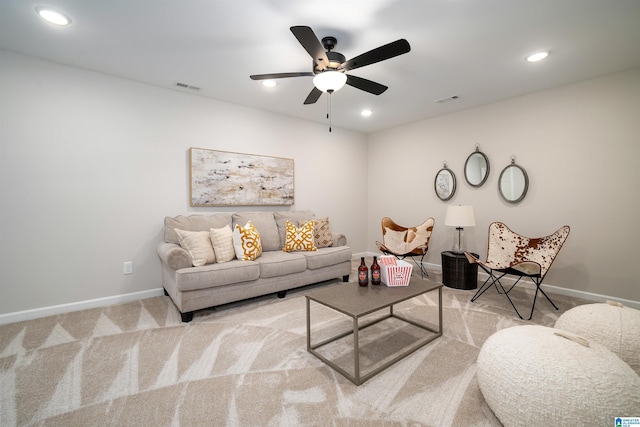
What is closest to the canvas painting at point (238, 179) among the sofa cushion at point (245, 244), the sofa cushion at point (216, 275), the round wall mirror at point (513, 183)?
the sofa cushion at point (245, 244)

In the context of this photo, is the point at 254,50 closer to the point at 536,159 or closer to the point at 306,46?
the point at 306,46

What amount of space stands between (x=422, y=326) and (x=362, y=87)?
7.52ft

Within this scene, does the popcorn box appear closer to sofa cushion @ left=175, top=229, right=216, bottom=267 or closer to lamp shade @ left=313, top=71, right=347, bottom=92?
lamp shade @ left=313, top=71, right=347, bottom=92

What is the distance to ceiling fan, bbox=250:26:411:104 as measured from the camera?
1.95 m

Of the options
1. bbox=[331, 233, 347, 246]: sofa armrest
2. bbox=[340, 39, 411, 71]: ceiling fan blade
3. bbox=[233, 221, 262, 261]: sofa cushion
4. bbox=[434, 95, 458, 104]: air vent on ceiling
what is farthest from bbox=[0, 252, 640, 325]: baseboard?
bbox=[340, 39, 411, 71]: ceiling fan blade

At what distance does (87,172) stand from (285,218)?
7.84 feet

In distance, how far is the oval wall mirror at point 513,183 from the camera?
3785 millimetres

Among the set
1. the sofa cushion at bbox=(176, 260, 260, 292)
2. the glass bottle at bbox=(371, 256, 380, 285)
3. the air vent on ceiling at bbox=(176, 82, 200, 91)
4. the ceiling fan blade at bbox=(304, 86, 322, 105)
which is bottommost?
the sofa cushion at bbox=(176, 260, 260, 292)

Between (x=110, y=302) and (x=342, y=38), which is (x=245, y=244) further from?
(x=342, y=38)

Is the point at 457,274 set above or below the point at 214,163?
below

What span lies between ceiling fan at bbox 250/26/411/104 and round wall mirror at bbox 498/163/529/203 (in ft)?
8.03

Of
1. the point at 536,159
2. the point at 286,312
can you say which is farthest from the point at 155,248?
the point at 536,159

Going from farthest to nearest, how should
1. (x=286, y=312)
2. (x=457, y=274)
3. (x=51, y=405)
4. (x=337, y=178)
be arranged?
1. (x=337, y=178)
2. (x=457, y=274)
3. (x=286, y=312)
4. (x=51, y=405)

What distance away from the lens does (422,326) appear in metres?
2.60
